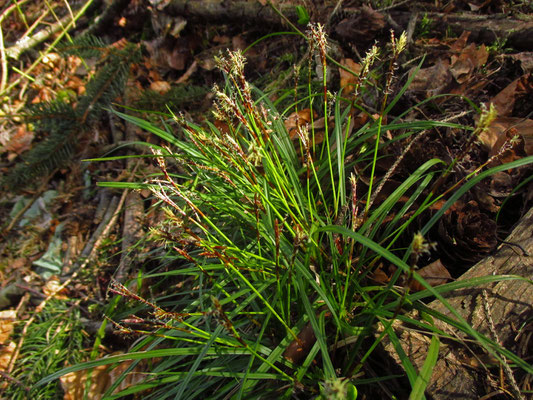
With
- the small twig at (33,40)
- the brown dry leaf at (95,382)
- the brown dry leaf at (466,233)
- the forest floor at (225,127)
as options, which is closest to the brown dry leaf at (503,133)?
the forest floor at (225,127)

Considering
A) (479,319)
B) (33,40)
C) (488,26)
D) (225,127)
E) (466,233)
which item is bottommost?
(479,319)

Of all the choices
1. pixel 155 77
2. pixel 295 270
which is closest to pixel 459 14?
pixel 295 270

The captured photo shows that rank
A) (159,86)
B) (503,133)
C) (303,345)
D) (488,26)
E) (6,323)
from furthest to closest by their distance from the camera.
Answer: (159,86)
(6,323)
(488,26)
(503,133)
(303,345)

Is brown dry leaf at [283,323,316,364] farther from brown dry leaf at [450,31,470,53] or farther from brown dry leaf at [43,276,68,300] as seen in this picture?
brown dry leaf at [450,31,470,53]

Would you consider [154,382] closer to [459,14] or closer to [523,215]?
[523,215]

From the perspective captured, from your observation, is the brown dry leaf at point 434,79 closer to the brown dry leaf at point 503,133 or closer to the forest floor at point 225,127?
the forest floor at point 225,127

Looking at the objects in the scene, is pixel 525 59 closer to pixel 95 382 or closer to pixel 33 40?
pixel 95 382

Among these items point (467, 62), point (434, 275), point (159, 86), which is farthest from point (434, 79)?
point (159, 86)
